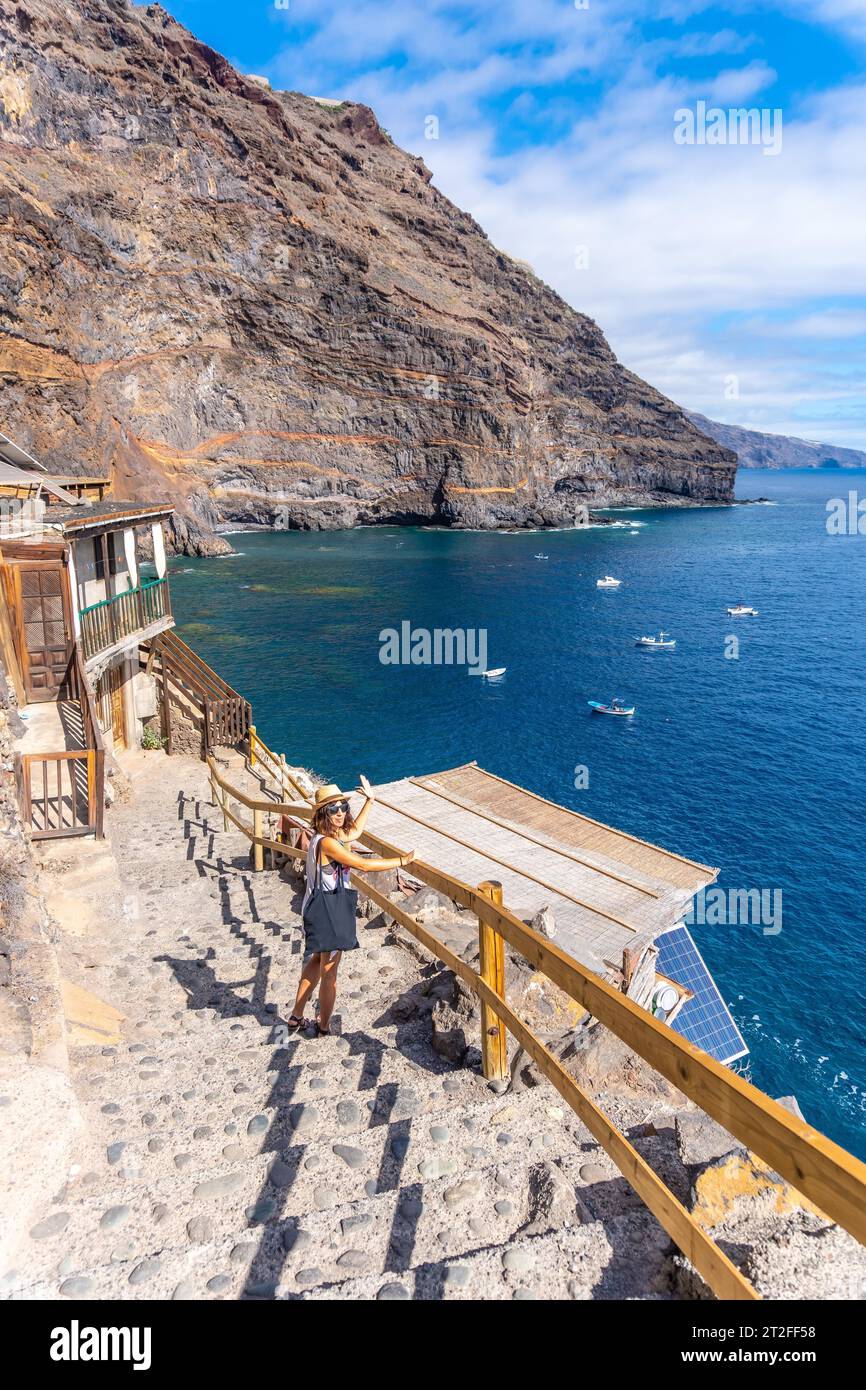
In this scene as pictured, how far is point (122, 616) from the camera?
67.4 ft

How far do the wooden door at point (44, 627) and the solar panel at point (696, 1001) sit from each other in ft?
51.4

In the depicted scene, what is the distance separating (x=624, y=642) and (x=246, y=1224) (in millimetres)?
68421

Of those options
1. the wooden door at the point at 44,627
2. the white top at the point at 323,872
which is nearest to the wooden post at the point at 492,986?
the white top at the point at 323,872

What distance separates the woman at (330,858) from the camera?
251 inches

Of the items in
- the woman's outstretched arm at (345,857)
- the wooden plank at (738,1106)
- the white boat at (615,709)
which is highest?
the wooden plank at (738,1106)

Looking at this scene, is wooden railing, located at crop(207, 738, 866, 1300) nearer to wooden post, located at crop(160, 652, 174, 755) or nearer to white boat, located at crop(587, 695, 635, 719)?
wooden post, located at crop(160, 652, 174, 755)

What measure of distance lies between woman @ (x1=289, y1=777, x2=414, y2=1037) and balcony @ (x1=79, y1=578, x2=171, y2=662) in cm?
1305

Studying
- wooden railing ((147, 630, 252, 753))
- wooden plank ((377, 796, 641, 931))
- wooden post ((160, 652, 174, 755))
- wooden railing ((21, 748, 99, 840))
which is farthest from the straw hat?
wooden post ((160, 652, 174, 755))

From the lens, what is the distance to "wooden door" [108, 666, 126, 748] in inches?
872

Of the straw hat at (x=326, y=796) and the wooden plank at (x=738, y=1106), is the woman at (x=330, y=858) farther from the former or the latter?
the wooden plank at (x=738, y=1106)

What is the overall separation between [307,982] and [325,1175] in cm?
215

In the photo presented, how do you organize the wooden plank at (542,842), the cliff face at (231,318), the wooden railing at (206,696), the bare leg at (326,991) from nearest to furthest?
the bare leg at (326,991) → the wooden plank at (542,842) → the wooden railing at (206,696) → the cliff face at (231,318)

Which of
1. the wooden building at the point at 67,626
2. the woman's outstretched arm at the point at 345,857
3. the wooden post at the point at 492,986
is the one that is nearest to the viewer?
the wooden post at the point at 492,986

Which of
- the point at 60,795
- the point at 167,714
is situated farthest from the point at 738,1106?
the point at 167,714
